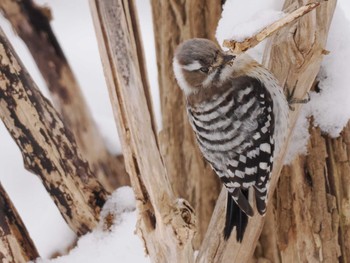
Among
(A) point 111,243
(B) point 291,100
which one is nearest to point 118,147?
(A) point 111,243

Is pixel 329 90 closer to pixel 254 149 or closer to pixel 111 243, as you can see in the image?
pixel 254 149

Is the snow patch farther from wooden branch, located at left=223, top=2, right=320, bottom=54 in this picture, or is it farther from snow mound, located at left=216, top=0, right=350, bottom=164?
wooden branch, located at left=223, top=2, right=320, bottom=54

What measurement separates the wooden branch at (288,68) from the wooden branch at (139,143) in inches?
8.0

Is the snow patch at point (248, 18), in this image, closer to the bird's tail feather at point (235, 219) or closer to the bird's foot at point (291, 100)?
the bird's foot at point (291, 100)

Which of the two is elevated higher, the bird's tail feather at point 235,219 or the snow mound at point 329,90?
the snow mound at point 329,90

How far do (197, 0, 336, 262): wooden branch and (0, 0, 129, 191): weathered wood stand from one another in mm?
994

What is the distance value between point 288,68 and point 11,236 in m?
1.28

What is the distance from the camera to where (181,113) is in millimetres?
3428

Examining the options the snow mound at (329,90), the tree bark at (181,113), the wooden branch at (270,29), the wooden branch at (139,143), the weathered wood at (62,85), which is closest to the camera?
Result: the wooden branch at (270,29)

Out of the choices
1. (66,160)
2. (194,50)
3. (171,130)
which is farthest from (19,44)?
(194,50)

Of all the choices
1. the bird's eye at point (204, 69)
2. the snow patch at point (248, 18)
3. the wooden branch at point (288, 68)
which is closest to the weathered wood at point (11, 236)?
the wooden branch at point (288, 68)

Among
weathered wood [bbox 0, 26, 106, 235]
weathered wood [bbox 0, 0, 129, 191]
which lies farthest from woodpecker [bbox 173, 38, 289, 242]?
weathered wood [bbox 0, 0, 129, 191]

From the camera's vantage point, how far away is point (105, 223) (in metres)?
3.04

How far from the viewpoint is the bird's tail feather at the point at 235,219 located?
8.36 ft
